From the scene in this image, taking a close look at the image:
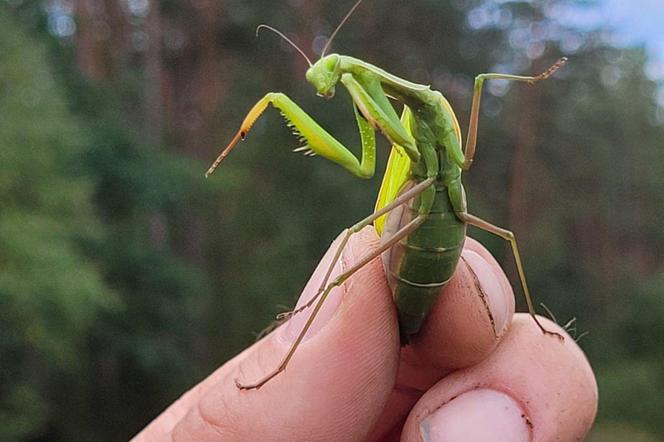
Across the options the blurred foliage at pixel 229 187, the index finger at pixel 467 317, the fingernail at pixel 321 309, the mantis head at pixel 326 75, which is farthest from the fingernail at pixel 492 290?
the blurred foliage at pixel 229 187

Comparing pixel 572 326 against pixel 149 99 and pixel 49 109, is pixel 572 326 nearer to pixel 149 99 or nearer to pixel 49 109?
pixel 49 109

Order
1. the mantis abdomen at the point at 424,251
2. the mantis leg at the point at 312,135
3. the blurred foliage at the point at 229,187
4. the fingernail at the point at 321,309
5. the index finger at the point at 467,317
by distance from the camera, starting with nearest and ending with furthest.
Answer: the mantis leg at the point at 312,135 < the mantis abdomen at the point at 424,251 < the fingernail at the point at 321,309 < the index finger at the point at 467,317 < the blurred foliage at the point at 229,187

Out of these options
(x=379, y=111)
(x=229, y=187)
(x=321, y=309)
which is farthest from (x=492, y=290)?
(x=229, y=187)

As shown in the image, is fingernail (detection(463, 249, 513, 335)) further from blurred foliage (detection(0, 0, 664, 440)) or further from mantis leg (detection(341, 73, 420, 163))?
blurred foliage (detection(0, 0, 664, 440))

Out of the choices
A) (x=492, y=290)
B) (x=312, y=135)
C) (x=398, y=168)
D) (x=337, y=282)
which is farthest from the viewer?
(x=492, y=290)

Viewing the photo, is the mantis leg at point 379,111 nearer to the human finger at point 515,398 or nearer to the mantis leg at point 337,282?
the mantis leg at point 337,282

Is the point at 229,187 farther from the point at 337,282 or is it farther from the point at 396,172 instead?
the point at 337,282

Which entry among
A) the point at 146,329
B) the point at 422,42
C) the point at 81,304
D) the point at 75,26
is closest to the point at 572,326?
the point at 81,304
